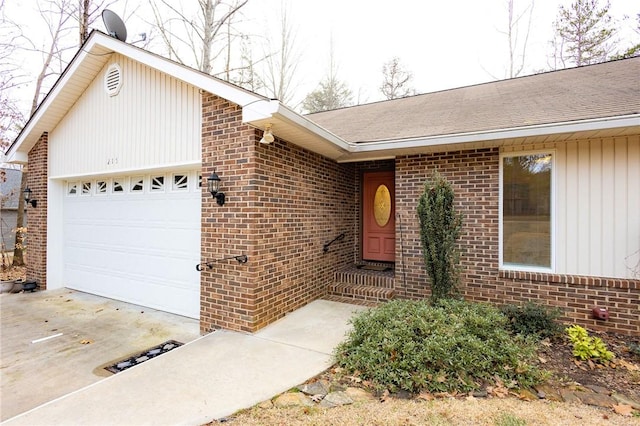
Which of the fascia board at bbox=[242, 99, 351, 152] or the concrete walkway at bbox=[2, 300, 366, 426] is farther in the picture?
the fascia board at bbox=[242, 99, 351, 152]

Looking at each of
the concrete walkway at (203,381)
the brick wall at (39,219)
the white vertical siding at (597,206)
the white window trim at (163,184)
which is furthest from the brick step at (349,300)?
the brick wall at (39,219)

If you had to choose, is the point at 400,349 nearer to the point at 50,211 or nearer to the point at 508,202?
the point at 508,202

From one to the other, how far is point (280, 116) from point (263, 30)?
12.3 m

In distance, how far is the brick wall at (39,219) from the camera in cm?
736

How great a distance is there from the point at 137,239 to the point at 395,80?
650 inches

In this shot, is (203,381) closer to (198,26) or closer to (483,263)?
(483,263)

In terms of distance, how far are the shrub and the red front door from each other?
236cm

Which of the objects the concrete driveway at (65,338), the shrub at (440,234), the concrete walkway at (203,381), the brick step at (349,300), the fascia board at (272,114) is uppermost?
the fascia board at (272,114)

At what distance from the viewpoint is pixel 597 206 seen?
4605 mm

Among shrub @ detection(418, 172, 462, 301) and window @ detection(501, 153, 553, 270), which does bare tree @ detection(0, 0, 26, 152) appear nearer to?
shrub @ detection(418, 172, 462, 301)

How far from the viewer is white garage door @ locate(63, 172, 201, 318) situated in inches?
219

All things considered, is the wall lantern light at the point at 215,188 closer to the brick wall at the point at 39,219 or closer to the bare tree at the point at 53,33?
the brick wall at the point at 39,219

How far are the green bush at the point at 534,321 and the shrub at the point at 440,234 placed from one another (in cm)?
90

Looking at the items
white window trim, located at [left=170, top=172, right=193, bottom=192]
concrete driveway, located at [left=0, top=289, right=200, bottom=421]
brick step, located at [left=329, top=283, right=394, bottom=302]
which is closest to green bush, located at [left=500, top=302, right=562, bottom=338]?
brick step, located at [left=329, top=283, right=394, bottom=302]
